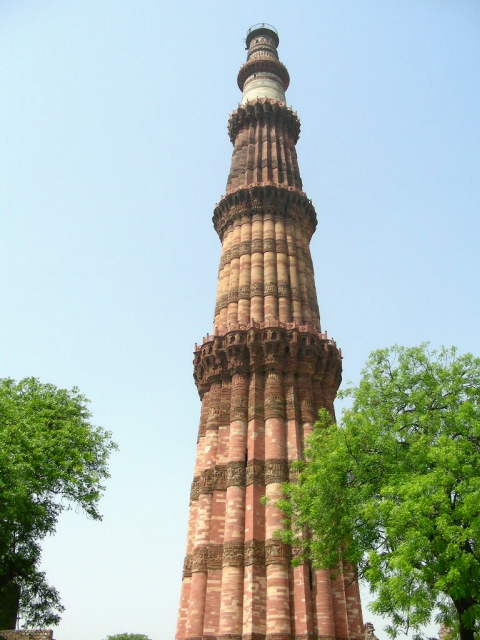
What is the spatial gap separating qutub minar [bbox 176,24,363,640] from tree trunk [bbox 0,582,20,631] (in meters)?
6.34

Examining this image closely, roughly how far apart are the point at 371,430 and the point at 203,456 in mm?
10096

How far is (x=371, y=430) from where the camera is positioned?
15281 millimetres

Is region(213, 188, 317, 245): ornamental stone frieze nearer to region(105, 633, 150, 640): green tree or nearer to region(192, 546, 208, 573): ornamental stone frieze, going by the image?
region(192, 546, 208, 573): ornamental stone frieze

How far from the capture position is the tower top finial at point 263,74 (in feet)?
133

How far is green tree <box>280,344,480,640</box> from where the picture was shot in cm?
1205

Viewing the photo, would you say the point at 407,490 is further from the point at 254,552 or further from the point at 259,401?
the point at 259,401

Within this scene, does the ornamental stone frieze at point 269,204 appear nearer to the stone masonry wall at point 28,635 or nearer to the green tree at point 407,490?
the green tree at point 407,490

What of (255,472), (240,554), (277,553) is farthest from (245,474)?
(277,553)

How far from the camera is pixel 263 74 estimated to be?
1639 inches

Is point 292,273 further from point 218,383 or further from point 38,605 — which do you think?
point 38,605

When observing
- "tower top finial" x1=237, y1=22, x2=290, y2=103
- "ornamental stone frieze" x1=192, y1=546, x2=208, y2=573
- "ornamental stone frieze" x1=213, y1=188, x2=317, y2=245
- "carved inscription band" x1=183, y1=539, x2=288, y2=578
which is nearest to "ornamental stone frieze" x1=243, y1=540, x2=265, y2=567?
"carved inscription band" x1=183, y1=539, x2=288, y2=578

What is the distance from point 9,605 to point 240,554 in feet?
29.8

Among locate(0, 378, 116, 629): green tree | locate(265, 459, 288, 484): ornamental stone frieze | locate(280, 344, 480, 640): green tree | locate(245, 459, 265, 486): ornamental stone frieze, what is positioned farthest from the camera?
locate(245, 459, 265, 486): ornamental stone frieze

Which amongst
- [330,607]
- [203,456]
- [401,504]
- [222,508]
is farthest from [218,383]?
[401,504]
